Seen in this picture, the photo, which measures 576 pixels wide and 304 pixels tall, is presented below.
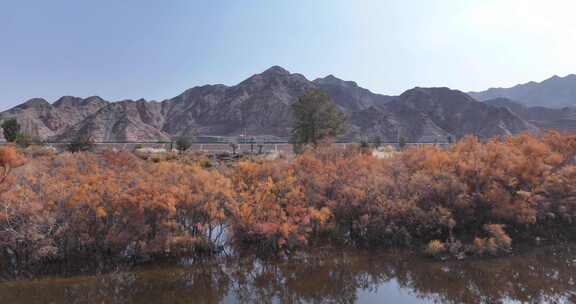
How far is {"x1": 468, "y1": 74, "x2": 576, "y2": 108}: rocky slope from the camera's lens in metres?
139

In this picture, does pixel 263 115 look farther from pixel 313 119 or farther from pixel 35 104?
pixel 313 119

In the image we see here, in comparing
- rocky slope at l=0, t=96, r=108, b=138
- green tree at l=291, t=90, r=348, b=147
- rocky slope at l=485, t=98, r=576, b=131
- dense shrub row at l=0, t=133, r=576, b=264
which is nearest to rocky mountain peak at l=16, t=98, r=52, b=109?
rocky slope at l=0, t=96, r=108, b=138

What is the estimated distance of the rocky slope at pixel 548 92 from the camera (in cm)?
13894

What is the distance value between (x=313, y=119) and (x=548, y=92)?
16286cm

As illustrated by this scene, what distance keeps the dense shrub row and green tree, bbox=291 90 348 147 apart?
18020 mm

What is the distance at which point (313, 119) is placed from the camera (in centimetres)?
3250

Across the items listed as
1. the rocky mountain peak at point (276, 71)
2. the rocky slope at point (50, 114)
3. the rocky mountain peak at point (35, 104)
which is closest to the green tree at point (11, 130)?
the rocky slope at point (50, 114)

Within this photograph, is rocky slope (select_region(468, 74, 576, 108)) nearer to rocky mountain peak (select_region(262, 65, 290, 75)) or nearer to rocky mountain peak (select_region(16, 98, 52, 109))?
rocky mountain peak (select_region(262, 65, 290, 75))

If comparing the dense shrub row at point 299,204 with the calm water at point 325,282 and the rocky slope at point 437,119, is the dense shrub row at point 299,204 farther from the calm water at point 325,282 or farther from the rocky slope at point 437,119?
the rocky slope at point 437,119

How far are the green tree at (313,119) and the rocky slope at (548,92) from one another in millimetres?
138252

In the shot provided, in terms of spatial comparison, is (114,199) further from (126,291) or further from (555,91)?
(555,91)

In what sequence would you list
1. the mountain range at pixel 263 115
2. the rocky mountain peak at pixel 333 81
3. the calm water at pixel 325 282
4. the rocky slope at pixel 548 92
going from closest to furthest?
the calm water at pixel 325 282, the mountain range at pixel 263 115, the rocky slope at pixel 548 92, the rocky mountain peak at pixel 333 81

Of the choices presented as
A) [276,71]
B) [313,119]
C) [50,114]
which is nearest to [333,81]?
[276,71]

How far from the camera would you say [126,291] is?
8.45 meters
